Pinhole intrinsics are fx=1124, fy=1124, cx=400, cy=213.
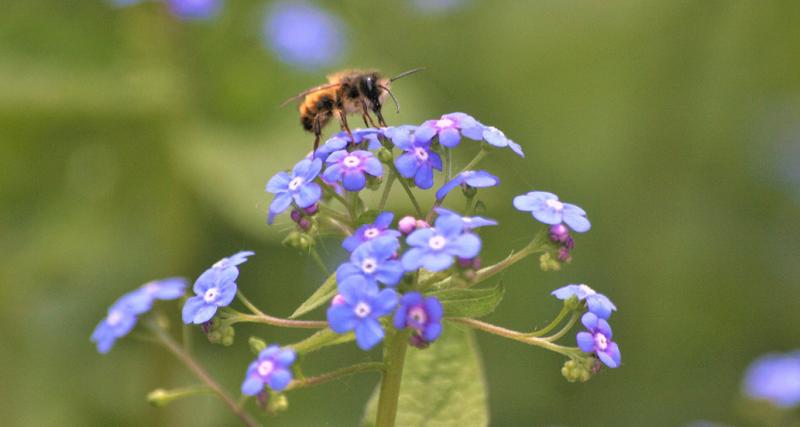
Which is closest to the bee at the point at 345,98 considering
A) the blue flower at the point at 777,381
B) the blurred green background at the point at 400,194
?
the blurred green background at the point at 400,194

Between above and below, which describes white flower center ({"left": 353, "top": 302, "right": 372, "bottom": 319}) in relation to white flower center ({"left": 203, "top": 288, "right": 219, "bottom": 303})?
below

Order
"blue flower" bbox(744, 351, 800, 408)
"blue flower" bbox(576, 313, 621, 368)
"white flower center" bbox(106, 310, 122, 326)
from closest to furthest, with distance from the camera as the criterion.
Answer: "blue flower" bbox(576, 313, 621, 368) → "white flower center" bbox(106, 310, 122, 326) → "blue flower" bbox(744, 351, 800, 408)

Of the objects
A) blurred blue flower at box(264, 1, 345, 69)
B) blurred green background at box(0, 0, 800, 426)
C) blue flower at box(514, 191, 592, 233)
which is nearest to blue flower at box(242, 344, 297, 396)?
blue flower at box(514, 191, 592, 233)

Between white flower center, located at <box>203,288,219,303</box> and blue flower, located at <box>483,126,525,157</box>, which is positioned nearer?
white flower center, located at <box>203,288,219,303</box>

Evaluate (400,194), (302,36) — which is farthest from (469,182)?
(302,36)

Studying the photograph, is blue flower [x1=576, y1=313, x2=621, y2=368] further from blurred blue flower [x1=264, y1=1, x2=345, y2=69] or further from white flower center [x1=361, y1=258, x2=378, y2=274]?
blurred blue flower [x1=264, y1=1, x2=345, y2=69]

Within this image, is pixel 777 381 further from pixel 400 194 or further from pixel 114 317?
pixel 114 317
